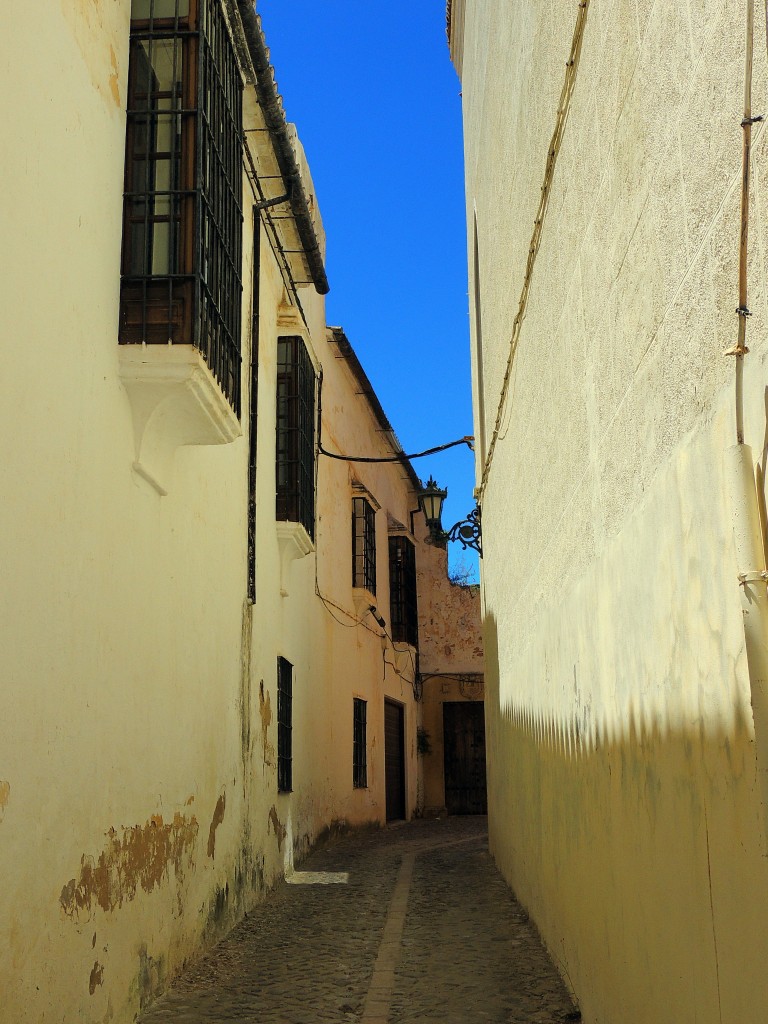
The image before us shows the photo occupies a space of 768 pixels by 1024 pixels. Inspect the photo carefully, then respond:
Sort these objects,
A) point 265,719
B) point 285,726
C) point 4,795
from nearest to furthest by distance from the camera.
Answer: point 4,795 → point 265,719 → point 285,726

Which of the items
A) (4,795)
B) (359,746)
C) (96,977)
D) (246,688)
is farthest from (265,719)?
(359,746)

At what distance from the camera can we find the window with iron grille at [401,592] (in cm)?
2090

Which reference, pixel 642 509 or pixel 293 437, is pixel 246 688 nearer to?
pixel 293 437

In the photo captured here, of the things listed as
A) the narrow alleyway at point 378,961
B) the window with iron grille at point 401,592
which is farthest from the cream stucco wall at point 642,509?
the window with iron grille at point 401,592

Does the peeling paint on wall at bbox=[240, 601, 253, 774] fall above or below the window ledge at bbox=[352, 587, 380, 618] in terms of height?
below

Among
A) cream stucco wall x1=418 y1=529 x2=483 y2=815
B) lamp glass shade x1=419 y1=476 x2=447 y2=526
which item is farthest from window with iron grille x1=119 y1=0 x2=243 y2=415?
cream stucco wall x1=418 y1=529 x2=483 y2=815

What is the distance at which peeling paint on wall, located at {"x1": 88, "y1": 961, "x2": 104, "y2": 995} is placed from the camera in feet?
15.6

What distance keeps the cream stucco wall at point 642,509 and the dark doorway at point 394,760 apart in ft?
42.5

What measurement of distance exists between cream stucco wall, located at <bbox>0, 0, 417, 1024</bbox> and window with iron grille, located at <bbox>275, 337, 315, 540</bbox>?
7.83 feet

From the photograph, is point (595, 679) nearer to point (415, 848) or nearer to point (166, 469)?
point (166, 469)

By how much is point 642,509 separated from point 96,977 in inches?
128

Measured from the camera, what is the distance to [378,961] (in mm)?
6672

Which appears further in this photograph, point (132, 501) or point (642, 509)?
point (132, 501)

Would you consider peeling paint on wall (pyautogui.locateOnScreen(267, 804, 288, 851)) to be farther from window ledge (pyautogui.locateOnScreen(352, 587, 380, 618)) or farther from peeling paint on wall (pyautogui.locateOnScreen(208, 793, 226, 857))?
window ledge (pyautogui.locateOnScreen(352, 587, 380, 618))
